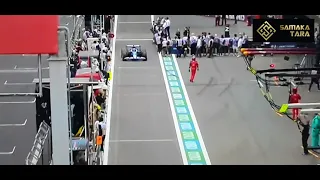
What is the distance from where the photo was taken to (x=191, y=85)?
53.3 feet

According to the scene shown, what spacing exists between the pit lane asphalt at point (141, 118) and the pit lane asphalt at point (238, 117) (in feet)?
2.18

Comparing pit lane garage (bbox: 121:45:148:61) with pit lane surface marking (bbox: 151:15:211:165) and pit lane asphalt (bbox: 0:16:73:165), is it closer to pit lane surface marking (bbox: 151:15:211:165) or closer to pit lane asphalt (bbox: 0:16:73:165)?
pit lane surface marking (bbox: 151:15:211:165)

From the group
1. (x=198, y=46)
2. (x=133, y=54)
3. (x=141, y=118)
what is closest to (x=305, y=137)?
(x=141, y=118)

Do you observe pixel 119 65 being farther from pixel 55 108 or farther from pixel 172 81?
pixel 55 108

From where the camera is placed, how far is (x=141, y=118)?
13703 millimetres

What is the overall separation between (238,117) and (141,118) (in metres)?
1.97

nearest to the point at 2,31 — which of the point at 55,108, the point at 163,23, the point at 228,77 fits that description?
the point at 55,108

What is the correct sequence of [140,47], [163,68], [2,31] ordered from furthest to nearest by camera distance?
[140,47] → [163,68] → [2,31]

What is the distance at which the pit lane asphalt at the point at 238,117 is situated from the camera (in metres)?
11.6

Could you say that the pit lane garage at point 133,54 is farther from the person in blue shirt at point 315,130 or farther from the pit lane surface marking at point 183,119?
the person in blue shirt at point 315,130

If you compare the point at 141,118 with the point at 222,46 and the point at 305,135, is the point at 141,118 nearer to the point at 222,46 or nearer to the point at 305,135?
the point at 305,135

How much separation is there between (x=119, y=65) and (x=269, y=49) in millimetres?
4121

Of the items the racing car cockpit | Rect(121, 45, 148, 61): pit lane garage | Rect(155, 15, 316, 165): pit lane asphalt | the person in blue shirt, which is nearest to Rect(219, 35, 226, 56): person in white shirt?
Rect(155, 15, 316, 165): pit lane asphalt
